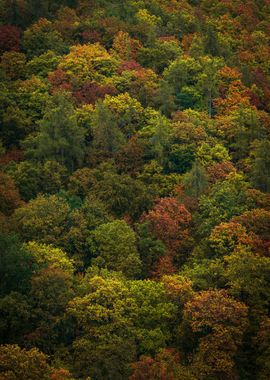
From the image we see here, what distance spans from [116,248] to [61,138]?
53.4 feet

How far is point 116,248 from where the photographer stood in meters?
54.2

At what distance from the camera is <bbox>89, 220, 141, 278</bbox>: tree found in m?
53.5

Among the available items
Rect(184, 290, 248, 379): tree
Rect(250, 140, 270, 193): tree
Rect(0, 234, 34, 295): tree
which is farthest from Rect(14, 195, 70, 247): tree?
Rect(250, 140, 270, 193): tree

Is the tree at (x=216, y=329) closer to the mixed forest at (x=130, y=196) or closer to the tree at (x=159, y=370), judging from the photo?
the mixed forest at (x=130, y=196)

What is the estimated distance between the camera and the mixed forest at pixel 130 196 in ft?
150

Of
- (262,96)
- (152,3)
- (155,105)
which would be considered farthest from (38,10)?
(262,96)

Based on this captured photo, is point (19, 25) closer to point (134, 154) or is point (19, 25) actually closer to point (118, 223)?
point (134, 154)

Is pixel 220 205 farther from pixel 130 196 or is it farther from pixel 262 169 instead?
pixel 130 196

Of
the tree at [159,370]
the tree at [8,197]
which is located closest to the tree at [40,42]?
the tree at [8,197]

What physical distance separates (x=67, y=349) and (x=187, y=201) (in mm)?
20748

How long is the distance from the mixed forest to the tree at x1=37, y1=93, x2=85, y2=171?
16 cm

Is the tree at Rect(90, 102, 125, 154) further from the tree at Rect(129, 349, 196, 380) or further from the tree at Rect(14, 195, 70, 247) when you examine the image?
the tree at Rect(129, 349, 196, 380)

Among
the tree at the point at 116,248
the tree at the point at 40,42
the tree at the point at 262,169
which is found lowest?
the tree at the point at 116,248

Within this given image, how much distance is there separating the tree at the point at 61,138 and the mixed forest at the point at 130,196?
161 mm
